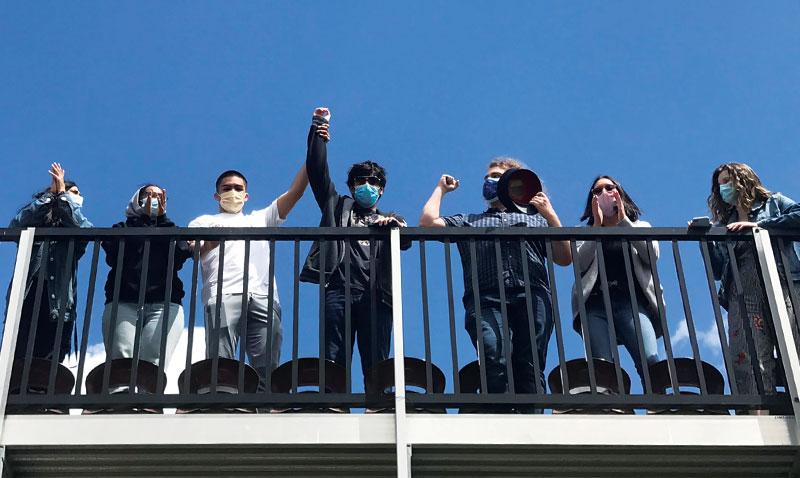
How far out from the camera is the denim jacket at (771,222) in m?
6.30

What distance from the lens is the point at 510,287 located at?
6293 mm

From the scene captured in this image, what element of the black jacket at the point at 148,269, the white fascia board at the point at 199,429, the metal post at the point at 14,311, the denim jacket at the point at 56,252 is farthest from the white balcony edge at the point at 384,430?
the black jacket at the point at 148,269

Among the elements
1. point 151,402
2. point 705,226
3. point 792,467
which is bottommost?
point 792,467

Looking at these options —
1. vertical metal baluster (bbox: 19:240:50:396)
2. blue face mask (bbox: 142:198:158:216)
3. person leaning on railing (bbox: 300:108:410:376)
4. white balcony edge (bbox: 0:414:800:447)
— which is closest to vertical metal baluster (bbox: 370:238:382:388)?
person leaning on railing (bbox: 300:108:410:376)

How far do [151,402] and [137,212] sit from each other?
1.64 meters

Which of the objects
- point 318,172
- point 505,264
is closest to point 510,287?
point 505,264

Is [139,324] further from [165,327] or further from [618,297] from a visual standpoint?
[618,297]

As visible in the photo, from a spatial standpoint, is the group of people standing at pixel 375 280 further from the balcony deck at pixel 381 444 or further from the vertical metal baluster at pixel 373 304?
the balcony deck at pixel 381 444

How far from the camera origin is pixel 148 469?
5.70 m

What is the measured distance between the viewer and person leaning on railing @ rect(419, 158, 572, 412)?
19.8 feet

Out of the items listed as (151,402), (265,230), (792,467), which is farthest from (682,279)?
(151,402)

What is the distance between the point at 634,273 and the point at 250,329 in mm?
2272

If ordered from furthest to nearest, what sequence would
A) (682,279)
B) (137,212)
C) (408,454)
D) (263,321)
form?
1. (137,212)
2. (263,321)
3. (682,279)
4. (408,454)

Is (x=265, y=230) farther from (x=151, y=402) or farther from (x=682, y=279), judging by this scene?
(x=682, y=279)
